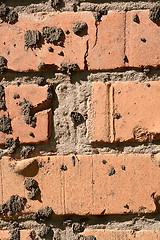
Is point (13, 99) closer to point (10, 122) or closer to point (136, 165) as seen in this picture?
point (10, 122)

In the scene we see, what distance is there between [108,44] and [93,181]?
0.34m

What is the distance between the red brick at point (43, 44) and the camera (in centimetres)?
65

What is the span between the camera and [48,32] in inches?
25.7

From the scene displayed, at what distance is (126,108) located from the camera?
66 centimetres

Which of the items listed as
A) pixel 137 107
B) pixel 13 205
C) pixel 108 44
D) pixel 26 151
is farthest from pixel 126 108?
pixel 13 205

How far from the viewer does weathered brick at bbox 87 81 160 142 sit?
663 mm

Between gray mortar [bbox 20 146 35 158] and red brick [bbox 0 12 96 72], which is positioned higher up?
red brick [bbox 0 12 96 72]

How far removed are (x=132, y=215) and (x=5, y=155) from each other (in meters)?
0.36

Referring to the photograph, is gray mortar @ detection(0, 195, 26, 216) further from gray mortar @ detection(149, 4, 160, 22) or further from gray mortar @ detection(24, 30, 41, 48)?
gray mortar @ detection(149, 4, 160, 22)

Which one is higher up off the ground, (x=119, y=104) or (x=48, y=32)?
(x=48, y=32)

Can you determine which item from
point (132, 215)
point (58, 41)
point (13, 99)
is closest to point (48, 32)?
point (58, 41)

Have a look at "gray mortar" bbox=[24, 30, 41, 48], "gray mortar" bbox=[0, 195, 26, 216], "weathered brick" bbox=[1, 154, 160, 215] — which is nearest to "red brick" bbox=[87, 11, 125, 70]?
"gray mortar" bbox=[24, 30, 41, 48]

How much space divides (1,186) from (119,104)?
36cm

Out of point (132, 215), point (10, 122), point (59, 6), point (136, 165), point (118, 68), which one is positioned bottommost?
point (132, 215)
